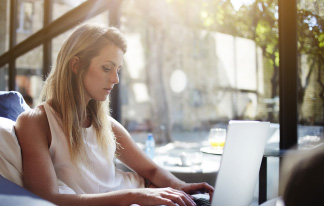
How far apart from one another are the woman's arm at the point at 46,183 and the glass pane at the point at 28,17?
3001mm

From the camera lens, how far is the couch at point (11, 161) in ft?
2.56

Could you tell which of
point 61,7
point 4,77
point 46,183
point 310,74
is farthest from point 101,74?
point 4,77

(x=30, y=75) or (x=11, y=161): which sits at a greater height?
(x=30, y=75)

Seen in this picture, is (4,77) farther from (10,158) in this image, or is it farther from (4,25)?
(10,158)

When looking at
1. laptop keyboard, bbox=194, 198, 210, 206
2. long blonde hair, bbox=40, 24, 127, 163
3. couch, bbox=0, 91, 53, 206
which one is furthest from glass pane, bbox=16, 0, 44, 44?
laptop keyboard, bbox=194, 198, 210, 206

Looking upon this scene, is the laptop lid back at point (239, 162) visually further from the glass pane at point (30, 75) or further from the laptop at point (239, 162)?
the glass pane at point (30, 75)

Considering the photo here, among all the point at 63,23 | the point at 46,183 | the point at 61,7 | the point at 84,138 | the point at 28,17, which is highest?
the point at 28,17

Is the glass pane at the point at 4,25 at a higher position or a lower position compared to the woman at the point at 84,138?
higher

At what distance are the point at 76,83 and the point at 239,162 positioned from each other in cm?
80

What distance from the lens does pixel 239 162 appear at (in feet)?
3.19

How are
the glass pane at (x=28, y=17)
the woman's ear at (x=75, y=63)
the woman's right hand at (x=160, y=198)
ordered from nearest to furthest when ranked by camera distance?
1. the woman's right hand at (x=160, y=198)
2. the woman's ear at (x=75, y=63)
3. the glass pane at (x=28, y=17)

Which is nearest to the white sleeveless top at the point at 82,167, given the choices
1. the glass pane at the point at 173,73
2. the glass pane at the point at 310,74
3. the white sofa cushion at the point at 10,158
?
the white sofa cushion at the point at 10,158

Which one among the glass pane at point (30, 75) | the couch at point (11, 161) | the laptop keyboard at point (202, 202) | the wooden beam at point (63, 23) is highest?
the wooden beam at point (63, 23)

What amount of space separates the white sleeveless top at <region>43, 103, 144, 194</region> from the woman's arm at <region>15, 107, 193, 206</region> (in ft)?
0.16
